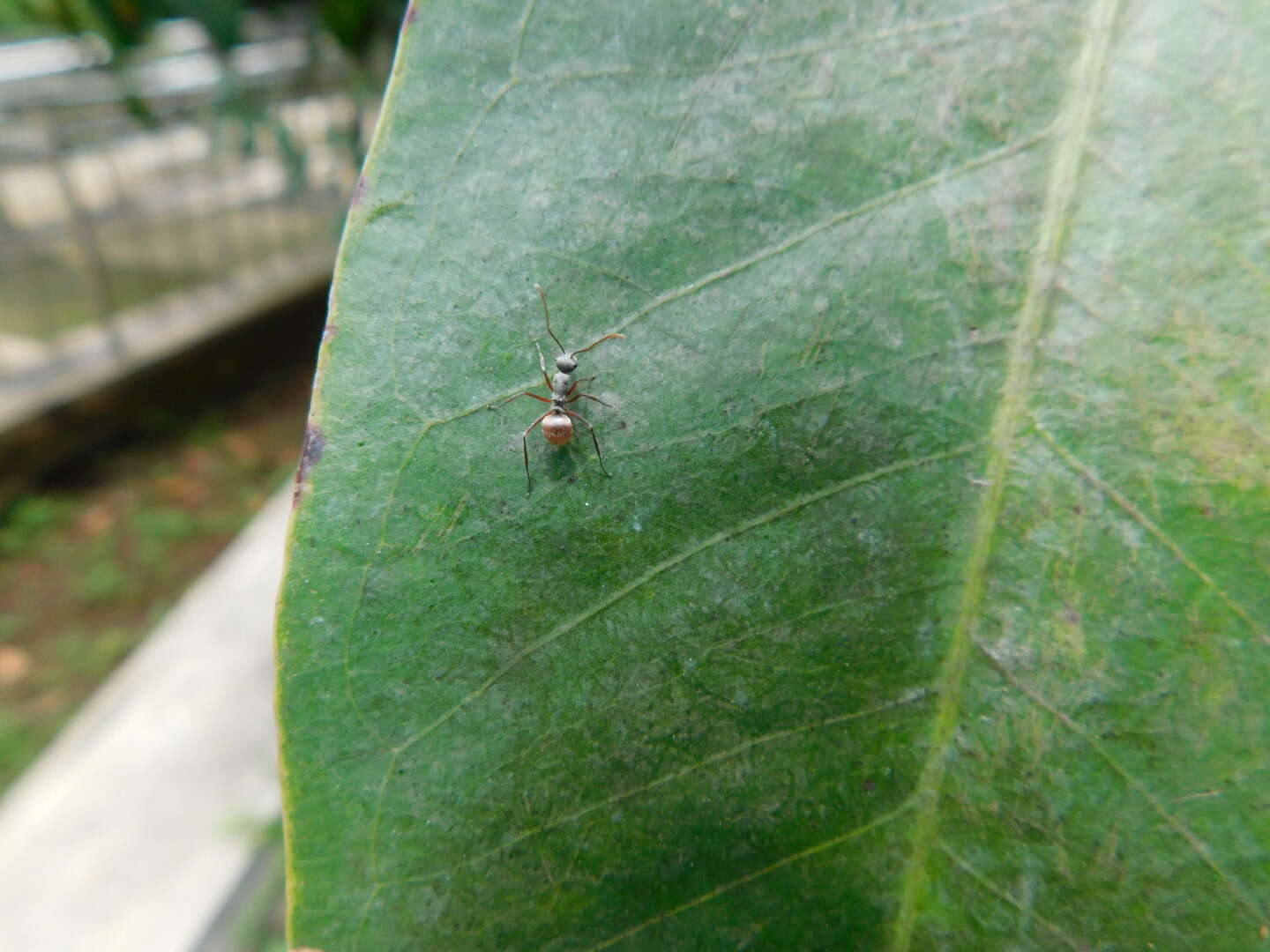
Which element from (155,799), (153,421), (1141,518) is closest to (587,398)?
(1141,518)

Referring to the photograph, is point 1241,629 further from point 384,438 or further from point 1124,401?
point 384,438

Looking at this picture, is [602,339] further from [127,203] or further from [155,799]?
[127,203]

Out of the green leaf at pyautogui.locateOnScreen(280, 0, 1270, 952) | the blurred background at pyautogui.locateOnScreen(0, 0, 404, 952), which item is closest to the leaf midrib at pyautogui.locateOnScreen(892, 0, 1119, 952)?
the green leaf at pyautogui.locateOnScreen(280, 0, 1270, 952)

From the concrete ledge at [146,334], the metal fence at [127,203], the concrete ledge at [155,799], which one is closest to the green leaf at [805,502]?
the concrete ledge at [155,799]

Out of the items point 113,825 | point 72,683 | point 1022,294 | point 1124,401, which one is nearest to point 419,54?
point 1022,294

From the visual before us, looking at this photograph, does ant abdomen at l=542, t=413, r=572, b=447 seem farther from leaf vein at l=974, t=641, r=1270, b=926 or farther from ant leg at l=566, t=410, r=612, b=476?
leaf vein at l=974, t=641, r=1270, b=926
